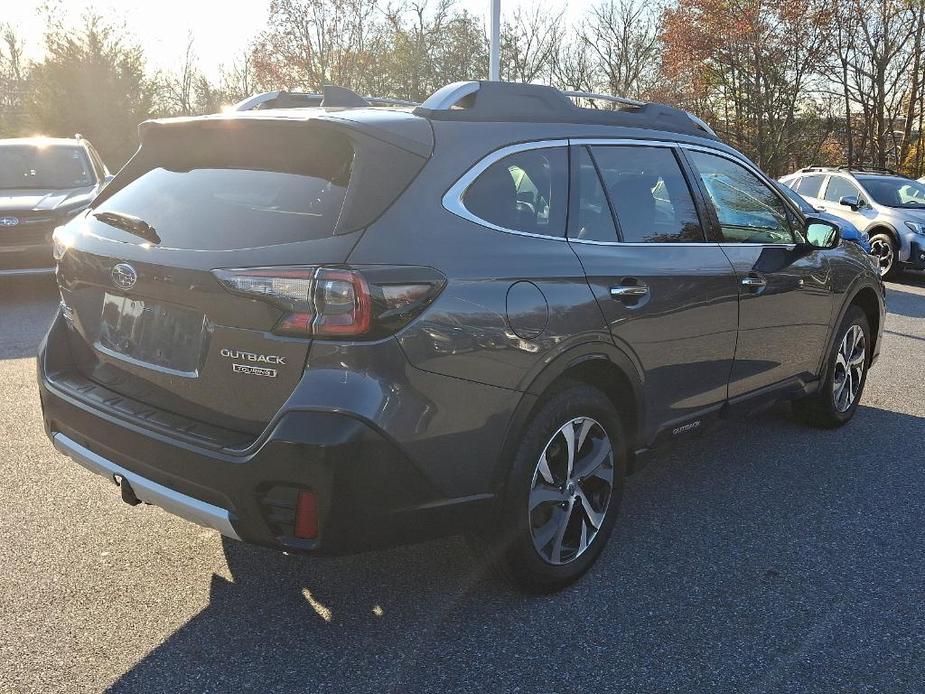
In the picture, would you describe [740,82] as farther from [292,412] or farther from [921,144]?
[292,412]

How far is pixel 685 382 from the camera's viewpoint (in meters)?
3.55

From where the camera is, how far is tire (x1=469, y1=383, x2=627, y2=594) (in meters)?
2.76

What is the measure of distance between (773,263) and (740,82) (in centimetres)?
2187

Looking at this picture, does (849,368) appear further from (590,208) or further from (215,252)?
(215,252)

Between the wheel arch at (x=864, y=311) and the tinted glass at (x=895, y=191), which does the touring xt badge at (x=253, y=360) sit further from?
the tinted glass at (x=895, y=191)

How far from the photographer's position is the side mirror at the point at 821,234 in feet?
14.3

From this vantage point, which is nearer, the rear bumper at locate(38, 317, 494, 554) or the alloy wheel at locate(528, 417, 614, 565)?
the rear bumper at locate(38, 317, 494, 554)

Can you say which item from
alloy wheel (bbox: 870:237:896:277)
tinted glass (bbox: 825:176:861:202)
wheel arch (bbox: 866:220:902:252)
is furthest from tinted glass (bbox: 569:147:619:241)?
tinted glass (bbox: 825:176:861:202)

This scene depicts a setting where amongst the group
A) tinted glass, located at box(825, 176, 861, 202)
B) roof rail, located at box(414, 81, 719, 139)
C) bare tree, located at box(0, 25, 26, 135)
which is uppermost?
bare tree, located at box(0, 25, 26, 135)

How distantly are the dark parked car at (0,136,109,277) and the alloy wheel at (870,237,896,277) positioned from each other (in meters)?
11.0

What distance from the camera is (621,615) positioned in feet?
9.56

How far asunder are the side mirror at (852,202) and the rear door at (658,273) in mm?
10831

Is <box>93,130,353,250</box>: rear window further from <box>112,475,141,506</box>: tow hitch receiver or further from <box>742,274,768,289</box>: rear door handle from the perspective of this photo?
<box>742,274,768,289</box>: rear door handle

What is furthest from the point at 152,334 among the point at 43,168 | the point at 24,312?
the point at 43,168
